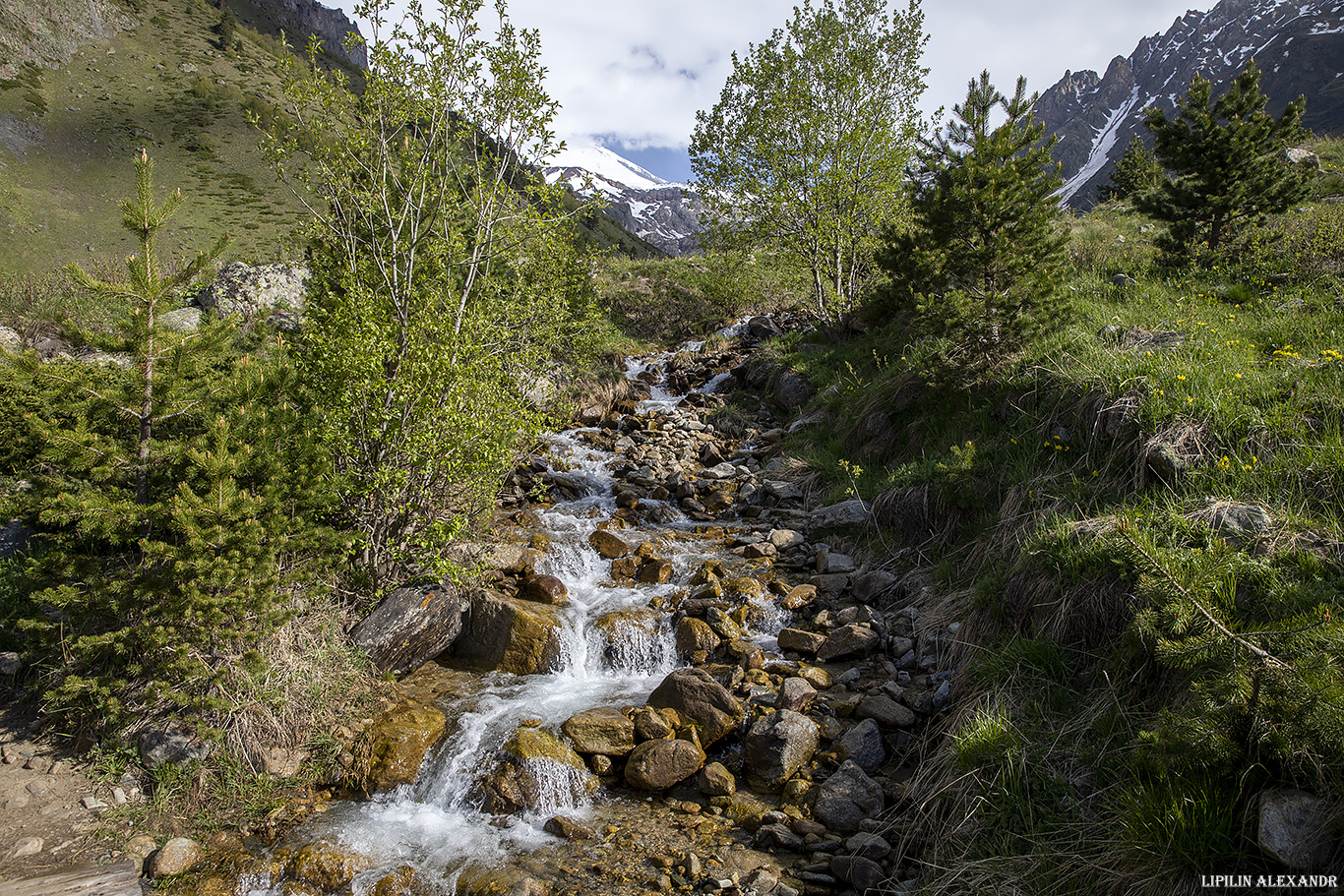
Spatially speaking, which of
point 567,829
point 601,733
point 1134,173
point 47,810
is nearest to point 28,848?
point 47,810

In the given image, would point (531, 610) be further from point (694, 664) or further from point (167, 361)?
point (167, 361)

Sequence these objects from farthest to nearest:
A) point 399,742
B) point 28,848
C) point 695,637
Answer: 1. point 695,637
2. point 399,742
3. point 28,848

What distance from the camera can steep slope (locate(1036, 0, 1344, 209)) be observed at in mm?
108688

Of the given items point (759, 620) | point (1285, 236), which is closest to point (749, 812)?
point (759, 620)

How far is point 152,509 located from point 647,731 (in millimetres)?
5092

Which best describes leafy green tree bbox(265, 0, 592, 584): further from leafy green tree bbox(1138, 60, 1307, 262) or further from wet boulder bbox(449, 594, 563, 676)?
leafy green tree bbox(1138, 60, 1307, 262)

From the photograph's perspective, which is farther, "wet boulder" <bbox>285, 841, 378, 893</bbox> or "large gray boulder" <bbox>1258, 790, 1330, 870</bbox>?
"wet boulder" <bbox>285, 841, 378, 893</bbox>

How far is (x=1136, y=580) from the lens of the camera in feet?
15.5

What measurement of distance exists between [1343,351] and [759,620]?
706 cm

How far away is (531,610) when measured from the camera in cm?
812

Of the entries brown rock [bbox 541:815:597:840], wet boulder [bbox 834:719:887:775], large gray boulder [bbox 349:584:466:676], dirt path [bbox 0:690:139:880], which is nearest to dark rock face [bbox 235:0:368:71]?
large gray boulder [bbox 349:584:466:676]

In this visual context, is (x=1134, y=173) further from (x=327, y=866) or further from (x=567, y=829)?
(x=327, y=866)

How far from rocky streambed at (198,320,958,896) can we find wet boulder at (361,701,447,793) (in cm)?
2

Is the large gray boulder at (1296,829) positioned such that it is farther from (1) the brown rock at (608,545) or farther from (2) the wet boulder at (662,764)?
(1) the brown rock at (608,545)
